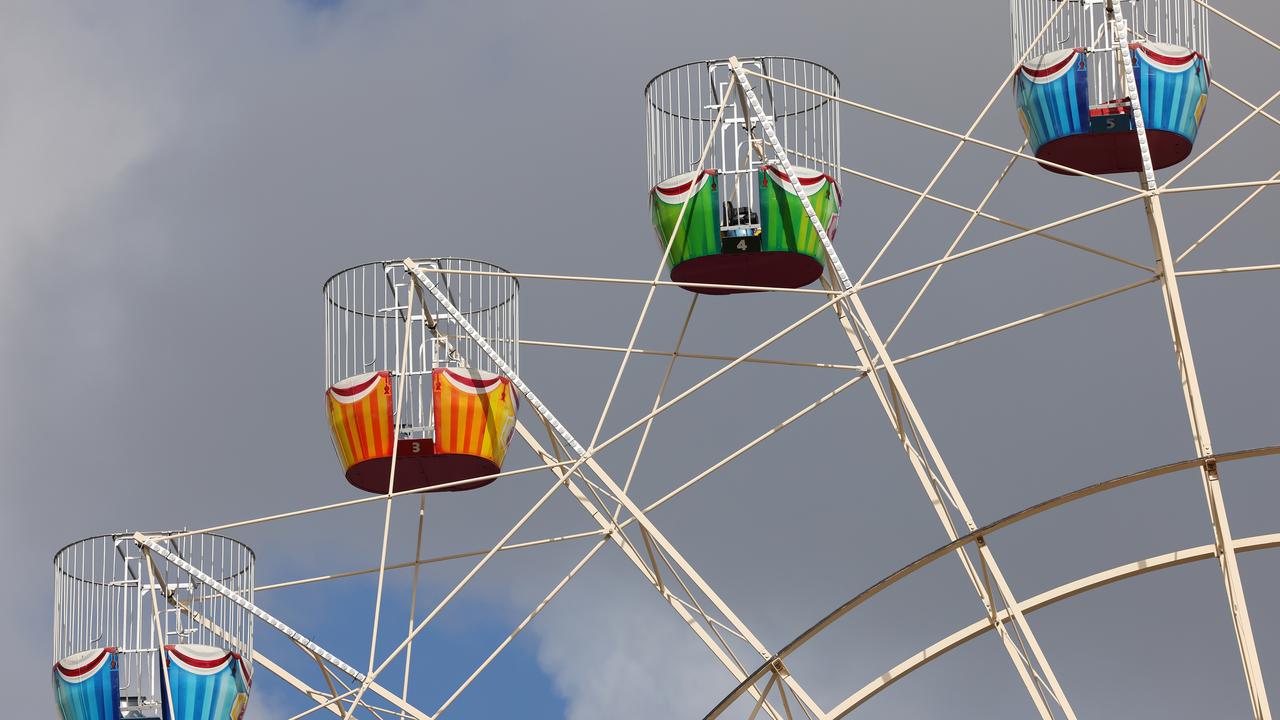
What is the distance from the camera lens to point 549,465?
31594 mm

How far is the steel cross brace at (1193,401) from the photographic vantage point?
25.4m

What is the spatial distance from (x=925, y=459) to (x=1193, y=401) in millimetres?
3947

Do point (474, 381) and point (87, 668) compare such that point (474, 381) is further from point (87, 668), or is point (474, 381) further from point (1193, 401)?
point (1193, 401)

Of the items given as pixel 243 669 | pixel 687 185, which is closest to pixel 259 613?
pixel 243 669

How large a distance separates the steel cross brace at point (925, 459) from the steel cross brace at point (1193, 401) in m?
1.71

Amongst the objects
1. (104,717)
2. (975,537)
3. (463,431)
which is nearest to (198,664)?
(104,717)

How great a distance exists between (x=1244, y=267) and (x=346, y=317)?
10410 millimetres

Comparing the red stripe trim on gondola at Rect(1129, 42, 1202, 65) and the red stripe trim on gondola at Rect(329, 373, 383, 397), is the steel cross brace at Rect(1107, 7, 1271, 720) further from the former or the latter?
the red stripe trim on gondola at Rect(329, 373, 383, 397)

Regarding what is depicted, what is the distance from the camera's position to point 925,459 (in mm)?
30781

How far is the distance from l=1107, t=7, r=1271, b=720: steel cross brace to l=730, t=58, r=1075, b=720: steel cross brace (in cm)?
171

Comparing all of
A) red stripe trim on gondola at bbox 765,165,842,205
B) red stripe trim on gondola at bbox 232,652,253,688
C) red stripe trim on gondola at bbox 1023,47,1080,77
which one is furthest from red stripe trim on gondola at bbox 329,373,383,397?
red stripe trim on gondola at bbox 1023,47,1080,77

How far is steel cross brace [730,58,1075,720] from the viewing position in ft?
87.1

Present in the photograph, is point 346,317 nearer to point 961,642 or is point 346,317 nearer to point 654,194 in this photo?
point 654,194

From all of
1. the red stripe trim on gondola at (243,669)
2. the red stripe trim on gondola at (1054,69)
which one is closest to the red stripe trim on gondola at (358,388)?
the red stripe trim on gondola at (243,669)
